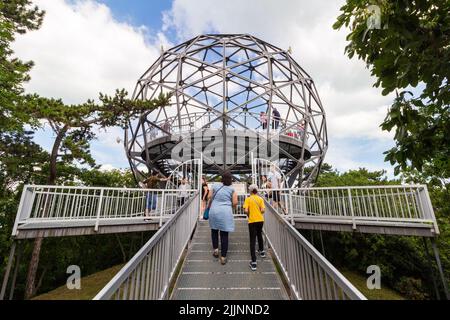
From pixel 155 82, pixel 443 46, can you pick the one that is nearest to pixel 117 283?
pixel 443 46

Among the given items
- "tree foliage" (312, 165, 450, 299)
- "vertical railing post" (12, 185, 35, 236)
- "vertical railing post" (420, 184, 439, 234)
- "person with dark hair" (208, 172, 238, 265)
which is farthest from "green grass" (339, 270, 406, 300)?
"vertical railing post" (12, 185, 35, 236)

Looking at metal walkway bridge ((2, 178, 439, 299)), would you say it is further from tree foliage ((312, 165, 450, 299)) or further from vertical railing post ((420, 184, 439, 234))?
tree foliage ((312, 165, 450, 299))

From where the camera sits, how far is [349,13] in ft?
8.43

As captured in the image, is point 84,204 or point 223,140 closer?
point 84,204

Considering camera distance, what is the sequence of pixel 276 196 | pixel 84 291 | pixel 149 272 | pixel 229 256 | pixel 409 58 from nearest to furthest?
1. pixel 409 58
2. pixel 149 272
3. pixel 229 256
4. pixel 276 196
5. pixel 84 291

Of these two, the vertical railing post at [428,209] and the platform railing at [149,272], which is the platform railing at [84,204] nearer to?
the platform railing at [149,272]

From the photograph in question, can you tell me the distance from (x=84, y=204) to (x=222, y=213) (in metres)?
5.75

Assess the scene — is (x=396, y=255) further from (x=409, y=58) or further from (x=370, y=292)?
(x=409, y=58)

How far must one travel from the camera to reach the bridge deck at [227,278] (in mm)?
3693

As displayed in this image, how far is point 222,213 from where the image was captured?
477 cm

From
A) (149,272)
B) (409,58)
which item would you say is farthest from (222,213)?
(409,58)
